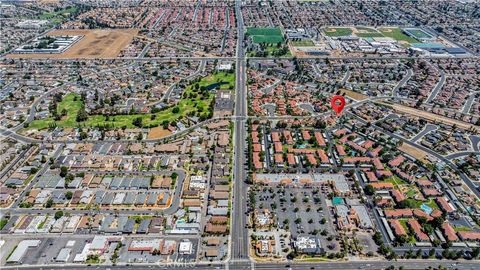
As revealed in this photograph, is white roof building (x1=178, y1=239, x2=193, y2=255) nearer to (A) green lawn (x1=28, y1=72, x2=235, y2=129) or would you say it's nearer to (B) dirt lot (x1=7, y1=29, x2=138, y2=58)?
(A) green lawn (x1=28, y1=72, x2=235, y2=129)

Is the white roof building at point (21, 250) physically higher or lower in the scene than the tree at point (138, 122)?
lower

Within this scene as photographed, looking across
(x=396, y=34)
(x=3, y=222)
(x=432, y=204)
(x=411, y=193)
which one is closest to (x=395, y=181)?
(x=411, y=193)

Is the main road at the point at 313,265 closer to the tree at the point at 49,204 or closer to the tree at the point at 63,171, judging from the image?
the tree at the point at 49,204

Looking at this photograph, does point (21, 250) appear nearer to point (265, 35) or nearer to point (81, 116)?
point (81, 116)

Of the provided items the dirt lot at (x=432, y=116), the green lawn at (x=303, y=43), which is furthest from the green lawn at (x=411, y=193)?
the green lawn at (x=303, y=43)

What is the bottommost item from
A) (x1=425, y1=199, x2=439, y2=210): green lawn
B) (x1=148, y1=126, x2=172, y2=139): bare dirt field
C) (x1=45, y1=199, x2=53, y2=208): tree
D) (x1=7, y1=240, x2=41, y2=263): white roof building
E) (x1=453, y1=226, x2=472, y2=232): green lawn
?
(x1=453, y1=226, x2=472, y2=232): green lawn

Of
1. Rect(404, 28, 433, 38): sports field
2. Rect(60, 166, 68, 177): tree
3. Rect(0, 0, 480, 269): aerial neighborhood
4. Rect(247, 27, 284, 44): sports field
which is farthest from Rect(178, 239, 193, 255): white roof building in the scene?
Rect(404, 28, 433, 38): sports field

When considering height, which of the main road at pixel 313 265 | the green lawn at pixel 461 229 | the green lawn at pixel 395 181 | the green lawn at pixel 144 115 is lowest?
the main road at pixel 313 265
